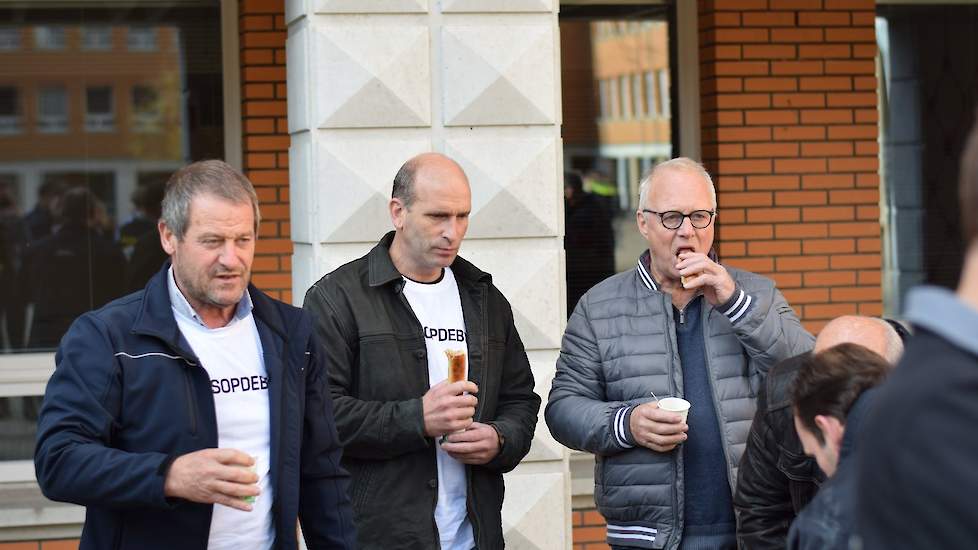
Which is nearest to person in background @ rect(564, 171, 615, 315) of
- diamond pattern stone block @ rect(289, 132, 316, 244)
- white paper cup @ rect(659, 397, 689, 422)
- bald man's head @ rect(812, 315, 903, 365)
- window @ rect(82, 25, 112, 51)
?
diamond pattern stone block @ rect(289, 132, 316, 244)

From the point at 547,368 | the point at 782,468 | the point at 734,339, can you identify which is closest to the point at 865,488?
the point at 782,468

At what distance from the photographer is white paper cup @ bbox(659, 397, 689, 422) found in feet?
11.6

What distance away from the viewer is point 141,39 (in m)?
6.34

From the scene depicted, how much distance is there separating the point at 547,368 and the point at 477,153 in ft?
2.59

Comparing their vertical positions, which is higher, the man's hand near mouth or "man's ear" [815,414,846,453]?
the man's hand near mouth

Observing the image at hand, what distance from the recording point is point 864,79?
6539 mm

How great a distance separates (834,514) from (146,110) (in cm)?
475

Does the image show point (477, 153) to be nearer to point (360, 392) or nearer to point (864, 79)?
point (360, 392)

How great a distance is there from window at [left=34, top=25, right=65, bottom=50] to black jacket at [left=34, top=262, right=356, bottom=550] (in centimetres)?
353

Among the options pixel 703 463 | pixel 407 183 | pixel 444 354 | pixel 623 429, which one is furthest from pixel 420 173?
pixel 703 463

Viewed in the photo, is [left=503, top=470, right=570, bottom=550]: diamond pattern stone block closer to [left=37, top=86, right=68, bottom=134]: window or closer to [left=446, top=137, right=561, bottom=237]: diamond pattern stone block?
[left=446, top=137, right=561, bottom=237]: diamond pattern stone block

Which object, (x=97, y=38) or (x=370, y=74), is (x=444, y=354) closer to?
(x=370, y=74)

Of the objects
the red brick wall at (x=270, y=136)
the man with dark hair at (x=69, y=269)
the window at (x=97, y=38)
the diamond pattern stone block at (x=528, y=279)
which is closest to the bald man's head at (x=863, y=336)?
the diamond pattern stone block at (x=528, y=279)

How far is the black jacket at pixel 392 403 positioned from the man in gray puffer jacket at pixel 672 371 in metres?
0.24
